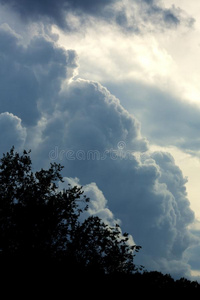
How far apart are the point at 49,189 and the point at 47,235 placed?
15.2ft

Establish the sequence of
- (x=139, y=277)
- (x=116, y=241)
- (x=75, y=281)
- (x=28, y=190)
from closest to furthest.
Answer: (x=75, y=281), (x=139, y=277), (x=28, y=190), (x=116, y=241)

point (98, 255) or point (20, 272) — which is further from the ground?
point (98, 255)

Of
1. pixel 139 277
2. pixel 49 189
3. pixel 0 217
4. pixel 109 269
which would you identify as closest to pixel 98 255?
pixel 109 269

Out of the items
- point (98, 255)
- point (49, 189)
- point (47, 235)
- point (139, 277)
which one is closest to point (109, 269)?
point (98, 255)

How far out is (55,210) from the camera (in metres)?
26.9

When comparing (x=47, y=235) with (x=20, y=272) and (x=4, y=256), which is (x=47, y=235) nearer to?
(x=4, y=256)

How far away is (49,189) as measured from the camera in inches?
1144

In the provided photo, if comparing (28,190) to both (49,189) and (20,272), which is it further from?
(20,272)

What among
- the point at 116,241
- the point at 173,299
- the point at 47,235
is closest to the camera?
the point at 173,299

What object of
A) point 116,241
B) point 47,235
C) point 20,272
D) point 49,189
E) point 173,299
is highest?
point 49,189

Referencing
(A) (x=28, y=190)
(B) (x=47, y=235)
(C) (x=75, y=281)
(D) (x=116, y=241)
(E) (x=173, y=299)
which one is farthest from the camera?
(D) (x=116, y=241)

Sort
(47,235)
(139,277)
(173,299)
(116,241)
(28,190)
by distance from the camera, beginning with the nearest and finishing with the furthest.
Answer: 1. (173,299)
2. (139,277)
3. (47,235)
4. (28,190)
5. (116,241)

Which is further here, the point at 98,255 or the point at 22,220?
the point at 98,255

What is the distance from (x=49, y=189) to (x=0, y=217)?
17.0 ft
